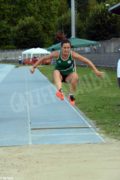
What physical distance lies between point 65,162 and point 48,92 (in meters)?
14.0

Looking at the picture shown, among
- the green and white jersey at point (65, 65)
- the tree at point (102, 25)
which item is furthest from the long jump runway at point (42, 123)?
the tree at point (102, 25)

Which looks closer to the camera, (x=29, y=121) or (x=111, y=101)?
(x=29, y=121)

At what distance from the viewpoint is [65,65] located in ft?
41.7

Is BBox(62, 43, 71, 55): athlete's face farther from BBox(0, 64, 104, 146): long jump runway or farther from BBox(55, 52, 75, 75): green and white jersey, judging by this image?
BBox(0, 64, 104, 146): long jump runway

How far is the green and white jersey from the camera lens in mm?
12531

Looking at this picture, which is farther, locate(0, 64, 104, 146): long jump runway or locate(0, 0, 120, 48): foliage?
locate(0, 0, 120, 48): foliage

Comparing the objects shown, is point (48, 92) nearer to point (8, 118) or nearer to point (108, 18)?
point (8, 118)

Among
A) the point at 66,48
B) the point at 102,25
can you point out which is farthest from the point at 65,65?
the point at 102,25

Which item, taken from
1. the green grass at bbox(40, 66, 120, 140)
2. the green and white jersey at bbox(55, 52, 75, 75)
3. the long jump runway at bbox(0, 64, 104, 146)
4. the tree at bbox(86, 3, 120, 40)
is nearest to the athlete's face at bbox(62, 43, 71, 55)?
the green and white jersey at bbox(55, 52, 75, 75)

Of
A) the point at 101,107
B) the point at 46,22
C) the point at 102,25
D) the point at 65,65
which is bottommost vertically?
the point at 46,22

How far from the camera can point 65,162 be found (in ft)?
27.9

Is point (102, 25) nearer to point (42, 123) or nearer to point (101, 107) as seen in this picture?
point (101, 107)

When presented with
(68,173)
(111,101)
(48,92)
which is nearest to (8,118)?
(111,101)

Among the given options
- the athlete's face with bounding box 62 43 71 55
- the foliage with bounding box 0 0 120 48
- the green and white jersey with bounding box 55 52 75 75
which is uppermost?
the athlete's face with bounding box 62 43 71 55
